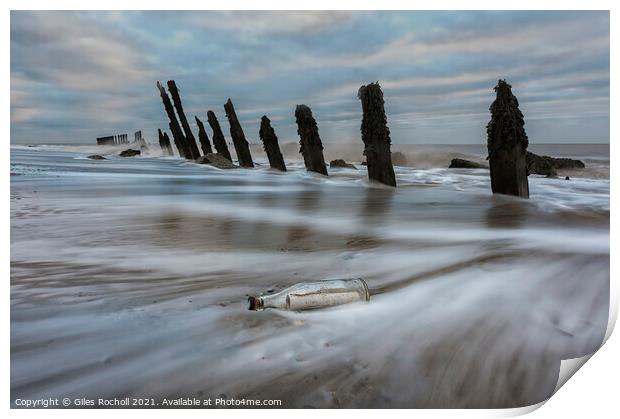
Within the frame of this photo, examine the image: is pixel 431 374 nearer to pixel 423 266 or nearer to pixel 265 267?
pixel 423 266

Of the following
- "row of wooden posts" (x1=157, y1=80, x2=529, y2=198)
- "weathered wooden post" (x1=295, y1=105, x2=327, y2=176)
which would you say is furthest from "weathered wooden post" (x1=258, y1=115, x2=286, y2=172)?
"weathered wooden post" (x1=295, y1=105, x2=327, y2=176)

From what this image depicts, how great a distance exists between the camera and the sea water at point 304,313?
154 centimetres

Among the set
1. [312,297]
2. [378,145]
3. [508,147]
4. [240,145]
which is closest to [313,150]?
[378,145]

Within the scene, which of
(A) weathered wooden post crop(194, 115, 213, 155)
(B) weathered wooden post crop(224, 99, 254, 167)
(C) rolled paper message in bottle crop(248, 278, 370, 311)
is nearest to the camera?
(C) rolled paper message in bottle crop(248, 278, 370, 311)

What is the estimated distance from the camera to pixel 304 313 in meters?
1.82

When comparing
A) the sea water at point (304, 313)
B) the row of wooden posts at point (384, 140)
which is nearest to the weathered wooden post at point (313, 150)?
the row of wooden posts at point (384, 140)

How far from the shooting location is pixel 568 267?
2.46 meters

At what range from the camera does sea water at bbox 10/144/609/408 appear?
60.6 inches

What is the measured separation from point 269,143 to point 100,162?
4.49m

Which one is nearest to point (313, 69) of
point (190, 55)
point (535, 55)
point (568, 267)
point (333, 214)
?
point (190, 55)

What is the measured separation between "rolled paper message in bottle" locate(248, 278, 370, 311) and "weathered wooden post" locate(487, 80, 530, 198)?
410cm

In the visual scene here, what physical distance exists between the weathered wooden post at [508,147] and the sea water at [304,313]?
1624 millimetres

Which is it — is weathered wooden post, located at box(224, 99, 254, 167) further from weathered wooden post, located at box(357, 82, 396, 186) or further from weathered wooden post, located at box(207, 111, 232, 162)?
weathered wooden post, located at box(357, 82, 396, 186)

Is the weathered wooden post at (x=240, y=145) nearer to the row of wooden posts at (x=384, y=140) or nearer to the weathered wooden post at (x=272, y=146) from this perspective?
the row of wooden posts at (x=384, y=140)
